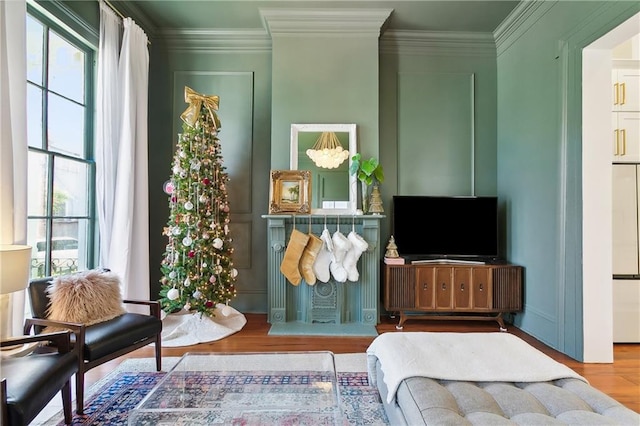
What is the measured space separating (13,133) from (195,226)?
1.46 m

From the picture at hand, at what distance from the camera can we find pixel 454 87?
397 centimetres

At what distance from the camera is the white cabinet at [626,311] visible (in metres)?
2.94

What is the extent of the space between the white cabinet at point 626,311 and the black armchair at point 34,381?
4.20 metres

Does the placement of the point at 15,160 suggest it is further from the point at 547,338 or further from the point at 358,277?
the point at 547,338

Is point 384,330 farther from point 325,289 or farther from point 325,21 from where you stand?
point 325,21

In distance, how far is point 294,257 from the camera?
3.44 m

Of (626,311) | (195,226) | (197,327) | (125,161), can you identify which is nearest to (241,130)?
(125,161)

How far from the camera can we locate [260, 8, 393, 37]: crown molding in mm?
3528

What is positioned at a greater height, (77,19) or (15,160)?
(77,19)

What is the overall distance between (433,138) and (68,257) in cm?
404

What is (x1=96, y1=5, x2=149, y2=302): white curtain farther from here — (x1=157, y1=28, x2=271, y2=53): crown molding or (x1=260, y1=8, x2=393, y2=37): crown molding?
(x1=260, y1=8, x2=393, y2=37): crown molding

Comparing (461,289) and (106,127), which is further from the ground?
(106,127)

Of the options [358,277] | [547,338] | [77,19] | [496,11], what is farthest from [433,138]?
[77,19]

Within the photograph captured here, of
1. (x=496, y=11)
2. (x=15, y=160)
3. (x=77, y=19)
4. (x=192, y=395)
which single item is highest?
(x=496, y=11)
